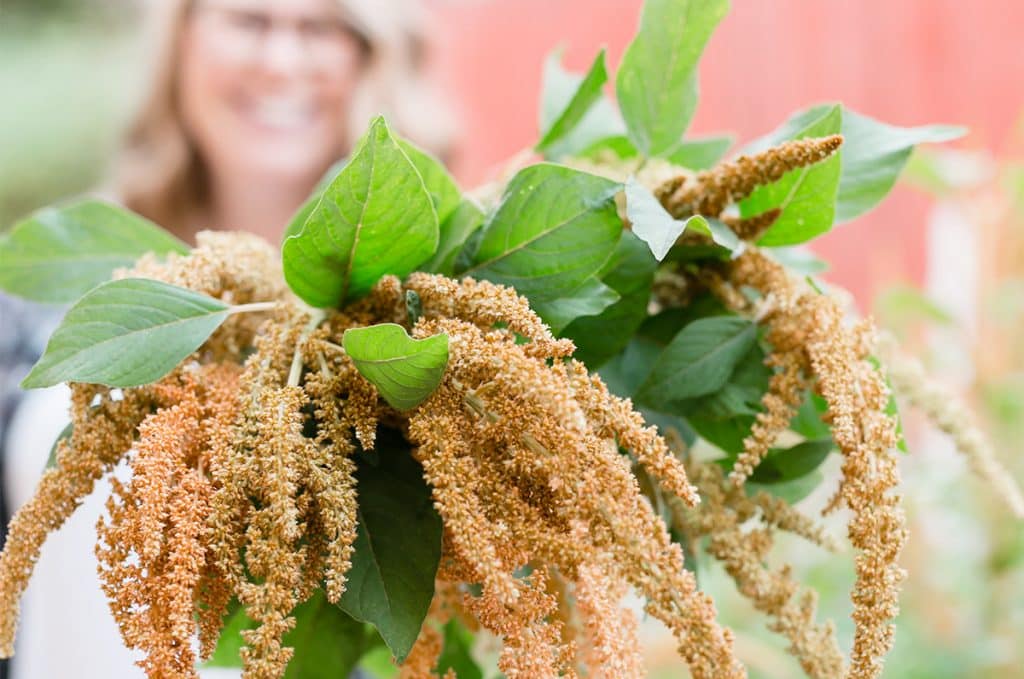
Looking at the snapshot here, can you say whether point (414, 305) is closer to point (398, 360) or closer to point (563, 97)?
point (398, 360)

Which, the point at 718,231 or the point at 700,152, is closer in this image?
the point at 718,231

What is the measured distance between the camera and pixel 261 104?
1249 millimetres

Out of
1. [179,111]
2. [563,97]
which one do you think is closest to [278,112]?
[179,111]

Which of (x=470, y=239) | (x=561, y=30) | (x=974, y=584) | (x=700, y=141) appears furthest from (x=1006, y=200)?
(x=561, y=30)

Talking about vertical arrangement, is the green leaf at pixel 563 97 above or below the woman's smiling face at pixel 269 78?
below

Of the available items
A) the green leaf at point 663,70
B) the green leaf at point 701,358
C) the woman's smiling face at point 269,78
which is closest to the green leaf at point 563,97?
the green leaf at point 663,70

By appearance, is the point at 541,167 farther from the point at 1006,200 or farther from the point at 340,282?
the point at 1006,200

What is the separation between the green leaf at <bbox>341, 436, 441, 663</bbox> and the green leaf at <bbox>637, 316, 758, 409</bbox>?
10cm

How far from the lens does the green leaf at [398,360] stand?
10.8 inches

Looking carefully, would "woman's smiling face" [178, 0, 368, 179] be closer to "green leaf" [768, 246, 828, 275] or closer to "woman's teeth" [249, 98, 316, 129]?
"woman's teeth" [249, 98, 316, 129]

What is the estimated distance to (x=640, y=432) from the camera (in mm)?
274

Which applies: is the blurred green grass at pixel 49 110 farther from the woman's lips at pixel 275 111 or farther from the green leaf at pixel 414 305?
the green leaf at pixel 414 305

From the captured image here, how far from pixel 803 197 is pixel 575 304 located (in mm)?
102

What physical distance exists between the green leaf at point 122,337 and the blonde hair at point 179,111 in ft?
3.27
